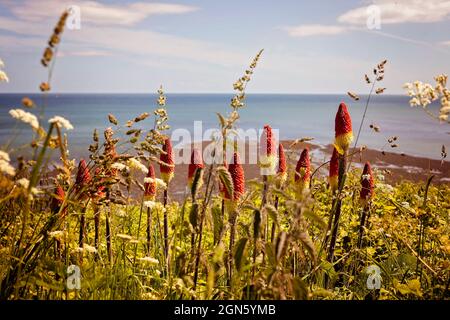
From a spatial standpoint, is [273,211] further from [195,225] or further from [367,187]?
[367,187]

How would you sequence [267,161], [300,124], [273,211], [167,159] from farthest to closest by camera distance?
[300,124]
[167,159]
[267,161]
[273,211]

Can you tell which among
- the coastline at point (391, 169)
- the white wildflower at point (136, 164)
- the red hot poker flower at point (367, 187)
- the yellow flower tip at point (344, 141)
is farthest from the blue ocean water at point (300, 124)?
the coastline at point (391, 169)

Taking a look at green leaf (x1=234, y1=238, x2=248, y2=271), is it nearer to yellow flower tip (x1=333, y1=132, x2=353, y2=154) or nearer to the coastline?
yellow flower tip (x1=333, y1=132, x2=353, y2=154)

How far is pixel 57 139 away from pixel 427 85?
6.30 feet

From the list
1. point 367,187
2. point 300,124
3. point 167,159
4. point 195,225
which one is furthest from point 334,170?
point 300,124

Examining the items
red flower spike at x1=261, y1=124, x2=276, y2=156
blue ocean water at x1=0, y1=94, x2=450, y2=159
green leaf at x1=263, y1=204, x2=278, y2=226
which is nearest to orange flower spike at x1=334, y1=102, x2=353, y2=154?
red flower spike at x1=261, y1=124, x2=276, y2=156

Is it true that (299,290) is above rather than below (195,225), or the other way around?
below

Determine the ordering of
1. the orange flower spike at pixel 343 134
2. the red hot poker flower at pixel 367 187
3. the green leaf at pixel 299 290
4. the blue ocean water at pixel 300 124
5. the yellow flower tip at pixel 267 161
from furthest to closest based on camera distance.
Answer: the blue ocean water at pixel 300 124 < the red hot poker flower at pixel 367 187 < the orange flower spike at pixel 343 134 < the yellow flower tip at pixel 267 161 < the green leaf at pixel 299 290

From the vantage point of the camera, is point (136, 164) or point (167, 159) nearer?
point (136, 164)

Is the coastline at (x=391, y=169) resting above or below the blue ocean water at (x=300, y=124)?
below

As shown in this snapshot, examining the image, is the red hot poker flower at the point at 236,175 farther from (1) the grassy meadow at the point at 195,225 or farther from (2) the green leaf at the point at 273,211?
(2) the green leaf at the point at 273,211
